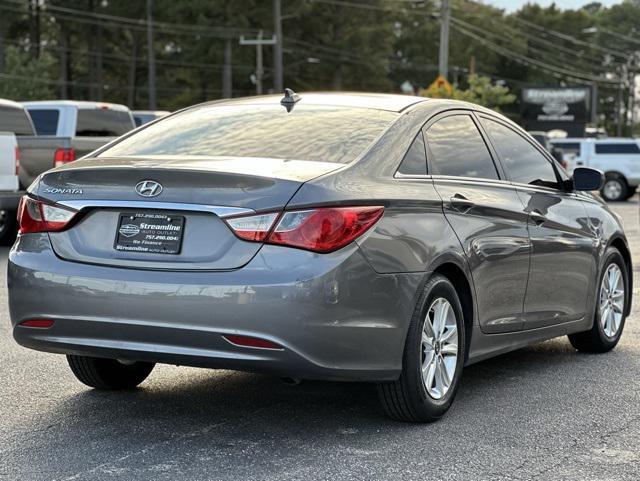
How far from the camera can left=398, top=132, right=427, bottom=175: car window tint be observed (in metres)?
5.34

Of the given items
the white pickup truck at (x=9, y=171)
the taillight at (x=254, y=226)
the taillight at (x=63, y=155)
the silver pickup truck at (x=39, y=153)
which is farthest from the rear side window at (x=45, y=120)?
the taillight at (x=254, y=226)

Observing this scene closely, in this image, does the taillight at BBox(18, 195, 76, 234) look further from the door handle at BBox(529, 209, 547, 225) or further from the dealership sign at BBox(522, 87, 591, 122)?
the dealership sign at BBox(522, 87, 591, 122)

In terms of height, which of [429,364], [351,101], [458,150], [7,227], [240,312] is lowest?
[7,227]

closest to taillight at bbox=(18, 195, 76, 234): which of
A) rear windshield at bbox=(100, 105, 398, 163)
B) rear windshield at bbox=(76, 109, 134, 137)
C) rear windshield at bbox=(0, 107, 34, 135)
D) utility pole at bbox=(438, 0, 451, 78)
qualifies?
rear windshield at bbox=(100, 105, 398, 163)

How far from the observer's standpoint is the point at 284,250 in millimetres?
4586

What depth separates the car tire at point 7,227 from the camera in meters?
15.1

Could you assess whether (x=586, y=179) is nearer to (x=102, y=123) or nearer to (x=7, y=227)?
(x=7, y=227)

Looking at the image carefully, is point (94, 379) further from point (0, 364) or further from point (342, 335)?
point (342, 335)

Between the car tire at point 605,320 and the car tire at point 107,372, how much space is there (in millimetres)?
2996

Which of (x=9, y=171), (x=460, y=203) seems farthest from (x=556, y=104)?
(x=460, y=203)

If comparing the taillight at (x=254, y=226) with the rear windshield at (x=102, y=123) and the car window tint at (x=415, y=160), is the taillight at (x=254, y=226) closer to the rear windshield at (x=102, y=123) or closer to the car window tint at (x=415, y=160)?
the car window tint at (x=415, y=160)

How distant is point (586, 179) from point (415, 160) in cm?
202

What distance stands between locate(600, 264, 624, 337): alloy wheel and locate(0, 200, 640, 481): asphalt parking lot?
71cm

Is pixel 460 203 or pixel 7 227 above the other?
pixel 460 203
